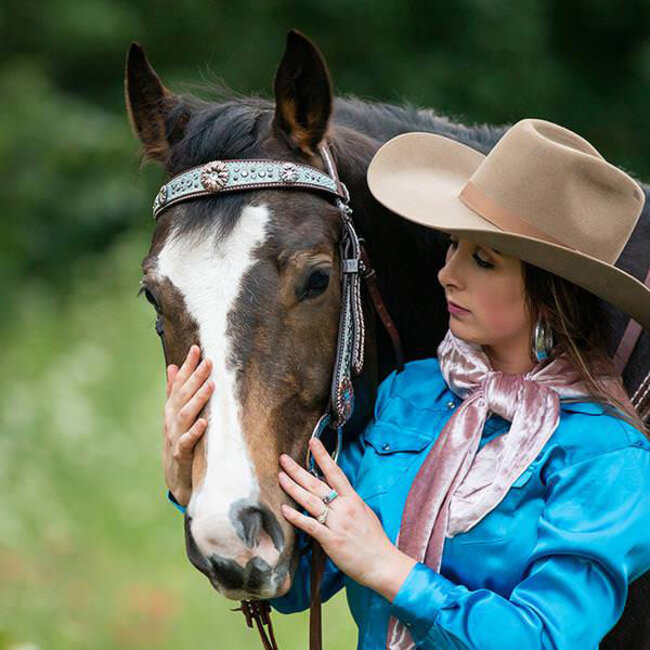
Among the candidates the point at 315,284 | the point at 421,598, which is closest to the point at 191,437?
the point at 315,284

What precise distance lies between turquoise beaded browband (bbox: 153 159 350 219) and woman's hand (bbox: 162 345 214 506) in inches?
14.9

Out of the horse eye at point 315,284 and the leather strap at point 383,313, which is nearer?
the horse eye at point 315,284

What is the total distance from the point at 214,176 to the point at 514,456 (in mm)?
873

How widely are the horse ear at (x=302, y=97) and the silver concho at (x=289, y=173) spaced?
0.10m

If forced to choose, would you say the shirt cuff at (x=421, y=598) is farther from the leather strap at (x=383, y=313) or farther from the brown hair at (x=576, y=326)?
the leather strap at (x=383, y=313)

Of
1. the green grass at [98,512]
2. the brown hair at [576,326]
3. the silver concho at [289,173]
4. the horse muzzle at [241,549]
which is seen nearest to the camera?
the horse muzzle at [241,549]

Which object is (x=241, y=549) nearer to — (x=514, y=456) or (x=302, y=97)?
(x=514, y=456)

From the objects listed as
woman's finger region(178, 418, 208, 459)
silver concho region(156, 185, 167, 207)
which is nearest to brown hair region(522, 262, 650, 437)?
woman's finger region(178, 418, 208, 459)

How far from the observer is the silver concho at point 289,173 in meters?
2.51

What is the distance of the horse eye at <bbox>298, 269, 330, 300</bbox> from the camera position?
2.41m

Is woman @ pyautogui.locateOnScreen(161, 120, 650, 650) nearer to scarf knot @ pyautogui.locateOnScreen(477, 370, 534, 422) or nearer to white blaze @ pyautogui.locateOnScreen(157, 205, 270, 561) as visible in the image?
scarf knot @ pyautogui.locateOnScreen(477, 370, 534, 422)

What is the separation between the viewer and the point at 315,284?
2.43m

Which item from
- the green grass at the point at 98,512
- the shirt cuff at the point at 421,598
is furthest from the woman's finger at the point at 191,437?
the green grass at the point at 98,512

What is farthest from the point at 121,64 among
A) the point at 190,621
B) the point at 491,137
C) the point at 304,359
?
the point at 304,359
